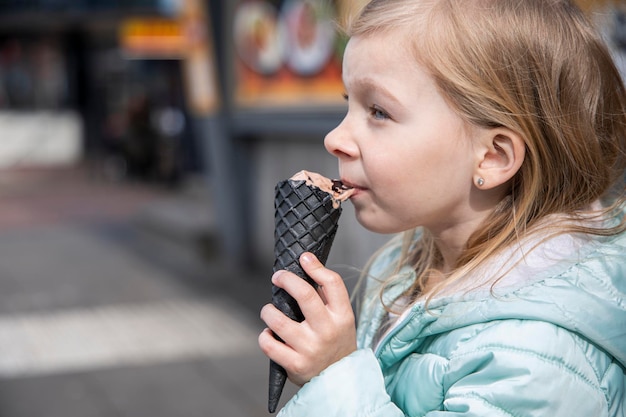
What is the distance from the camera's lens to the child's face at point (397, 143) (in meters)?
1.34

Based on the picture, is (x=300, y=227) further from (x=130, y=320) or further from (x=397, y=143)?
(x=130, y=320)

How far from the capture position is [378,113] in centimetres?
138

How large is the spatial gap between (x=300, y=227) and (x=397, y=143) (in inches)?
9.0

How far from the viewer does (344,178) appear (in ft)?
4.66

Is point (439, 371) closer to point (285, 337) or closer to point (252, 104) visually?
point (285, 337)

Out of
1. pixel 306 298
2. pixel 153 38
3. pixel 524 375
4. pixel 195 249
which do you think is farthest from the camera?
pixel 153 38

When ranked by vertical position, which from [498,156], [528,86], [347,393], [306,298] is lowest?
[347,393]

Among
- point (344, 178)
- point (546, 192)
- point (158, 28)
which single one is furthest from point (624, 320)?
point (158, 28)

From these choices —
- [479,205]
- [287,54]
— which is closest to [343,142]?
[479,205]

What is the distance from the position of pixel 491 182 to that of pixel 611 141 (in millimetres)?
275

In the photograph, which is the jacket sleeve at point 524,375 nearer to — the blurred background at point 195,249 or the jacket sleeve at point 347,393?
the jacket sleeve at point 347,393

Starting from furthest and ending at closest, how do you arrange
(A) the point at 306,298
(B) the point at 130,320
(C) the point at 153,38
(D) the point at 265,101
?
(C) the point at 153,38 → (D) the point at 265,101 → (B) the point at 130,320 → (A) the point at 306,298

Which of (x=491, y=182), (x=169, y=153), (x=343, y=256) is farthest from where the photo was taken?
(x=169, y=153)

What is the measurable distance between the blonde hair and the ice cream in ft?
0.77
